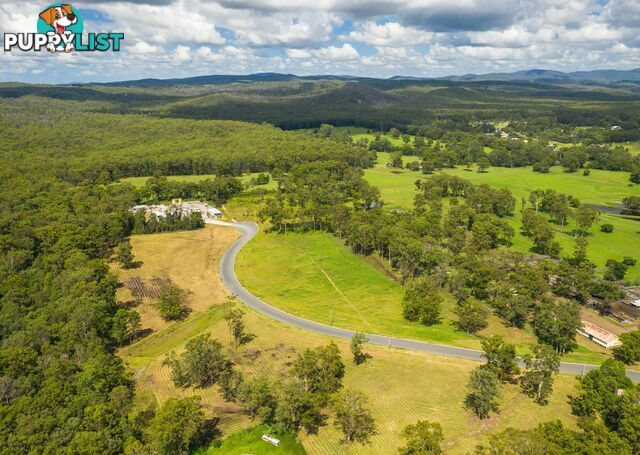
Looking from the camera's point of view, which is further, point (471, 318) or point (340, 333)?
point (471, 318)

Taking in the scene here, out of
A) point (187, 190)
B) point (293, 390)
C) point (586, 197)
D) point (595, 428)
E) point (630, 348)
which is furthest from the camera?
point (187, 190)

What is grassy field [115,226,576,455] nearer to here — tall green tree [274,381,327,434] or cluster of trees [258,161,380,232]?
tall green tree [274,381,327,434]

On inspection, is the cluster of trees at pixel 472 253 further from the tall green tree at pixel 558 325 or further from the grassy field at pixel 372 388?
the grassy field at pixel 372 388

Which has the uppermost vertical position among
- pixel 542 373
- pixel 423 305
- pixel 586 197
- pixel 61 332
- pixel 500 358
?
pixel 586 197

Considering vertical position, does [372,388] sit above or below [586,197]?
below

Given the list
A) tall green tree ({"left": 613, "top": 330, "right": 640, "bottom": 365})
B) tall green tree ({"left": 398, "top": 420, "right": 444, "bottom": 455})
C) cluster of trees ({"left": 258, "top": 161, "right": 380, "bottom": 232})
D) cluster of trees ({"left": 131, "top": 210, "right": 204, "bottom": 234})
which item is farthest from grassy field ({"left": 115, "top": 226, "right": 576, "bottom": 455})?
cluster of trees ({"left": 131, "top": 210, "right": 204, "bottom": 234})

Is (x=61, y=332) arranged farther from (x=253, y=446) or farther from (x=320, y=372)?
(x=320, y=372)

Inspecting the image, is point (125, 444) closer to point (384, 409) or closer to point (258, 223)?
point (384, 409)

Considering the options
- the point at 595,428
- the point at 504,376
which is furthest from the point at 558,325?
the point at 595,428
